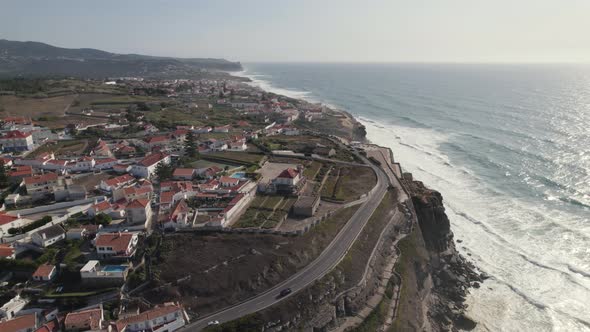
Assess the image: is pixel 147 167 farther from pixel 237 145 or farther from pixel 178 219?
pixel 237 145

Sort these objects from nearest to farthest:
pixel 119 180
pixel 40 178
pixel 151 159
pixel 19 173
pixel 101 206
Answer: pixel 101 206, pixel 40 178, pixel 119 180, pixel 19 173, pixel 151 159

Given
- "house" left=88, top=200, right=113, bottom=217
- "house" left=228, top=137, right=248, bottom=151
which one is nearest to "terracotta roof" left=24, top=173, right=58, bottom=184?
"house" left=88, top=200, right=113, bottom=217

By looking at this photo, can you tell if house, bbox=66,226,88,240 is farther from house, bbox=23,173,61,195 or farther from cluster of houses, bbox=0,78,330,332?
house, bbox=23,173,61,195

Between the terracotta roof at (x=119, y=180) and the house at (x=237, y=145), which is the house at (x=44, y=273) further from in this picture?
the house at (x=237, y=145)

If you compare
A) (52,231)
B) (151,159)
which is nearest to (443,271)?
(52,231)

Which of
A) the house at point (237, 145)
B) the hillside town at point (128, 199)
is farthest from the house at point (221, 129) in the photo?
the house at point (237, 145)

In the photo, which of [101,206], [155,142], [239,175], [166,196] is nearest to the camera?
[101,206]

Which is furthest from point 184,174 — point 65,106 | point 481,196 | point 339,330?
point 65,106
